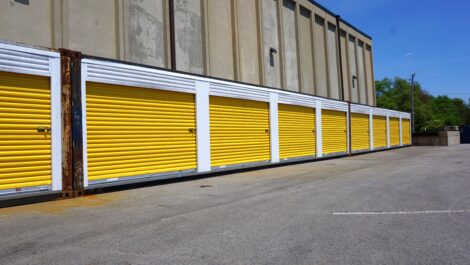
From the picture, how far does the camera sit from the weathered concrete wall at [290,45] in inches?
1024

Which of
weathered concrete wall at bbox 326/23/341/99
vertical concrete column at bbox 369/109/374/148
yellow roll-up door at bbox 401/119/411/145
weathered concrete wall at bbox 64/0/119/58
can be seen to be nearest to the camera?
weathered concrete wall at bbox 64/0/119/58

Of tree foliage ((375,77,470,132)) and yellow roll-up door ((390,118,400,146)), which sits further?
tree foliage ((375,77,470,132))

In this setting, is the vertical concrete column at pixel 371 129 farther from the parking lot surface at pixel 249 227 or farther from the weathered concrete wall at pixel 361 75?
the parking lot surface at pixel 249 227

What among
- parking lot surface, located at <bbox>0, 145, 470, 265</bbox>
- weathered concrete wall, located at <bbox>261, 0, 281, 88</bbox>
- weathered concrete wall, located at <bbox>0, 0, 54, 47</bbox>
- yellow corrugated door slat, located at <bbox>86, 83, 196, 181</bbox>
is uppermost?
weathered concrete wall, located at <bbox>261, 0, 281, 88</bbox>

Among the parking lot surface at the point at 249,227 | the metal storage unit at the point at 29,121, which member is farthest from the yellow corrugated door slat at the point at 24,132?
the parking lot surface at the point at 249,227

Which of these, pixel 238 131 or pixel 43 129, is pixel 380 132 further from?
pixel 43 129

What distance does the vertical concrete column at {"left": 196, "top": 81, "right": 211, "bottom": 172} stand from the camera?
14.1 metres

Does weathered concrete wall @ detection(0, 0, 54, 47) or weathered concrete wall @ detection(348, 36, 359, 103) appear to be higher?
weathered concrete wall @ detection(348, 36, 359, 103)

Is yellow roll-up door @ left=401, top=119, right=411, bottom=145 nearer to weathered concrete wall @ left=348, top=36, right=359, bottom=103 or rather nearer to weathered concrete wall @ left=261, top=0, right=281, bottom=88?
weathered concrete wall @ left=348, top=36, right=359, bottom=103

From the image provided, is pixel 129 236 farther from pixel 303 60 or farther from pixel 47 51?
pixel 303 60

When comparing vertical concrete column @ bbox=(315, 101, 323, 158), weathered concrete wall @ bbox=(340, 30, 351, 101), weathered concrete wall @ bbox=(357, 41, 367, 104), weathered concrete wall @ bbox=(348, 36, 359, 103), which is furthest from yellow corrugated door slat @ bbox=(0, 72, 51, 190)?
weathered concrete wall @ bbox=(357, 41, 367, 104)

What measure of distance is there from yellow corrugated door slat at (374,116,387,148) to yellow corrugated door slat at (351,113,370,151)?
203 cm

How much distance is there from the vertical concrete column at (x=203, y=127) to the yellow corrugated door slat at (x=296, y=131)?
212 inches

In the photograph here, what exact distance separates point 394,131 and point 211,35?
76.6 feet
